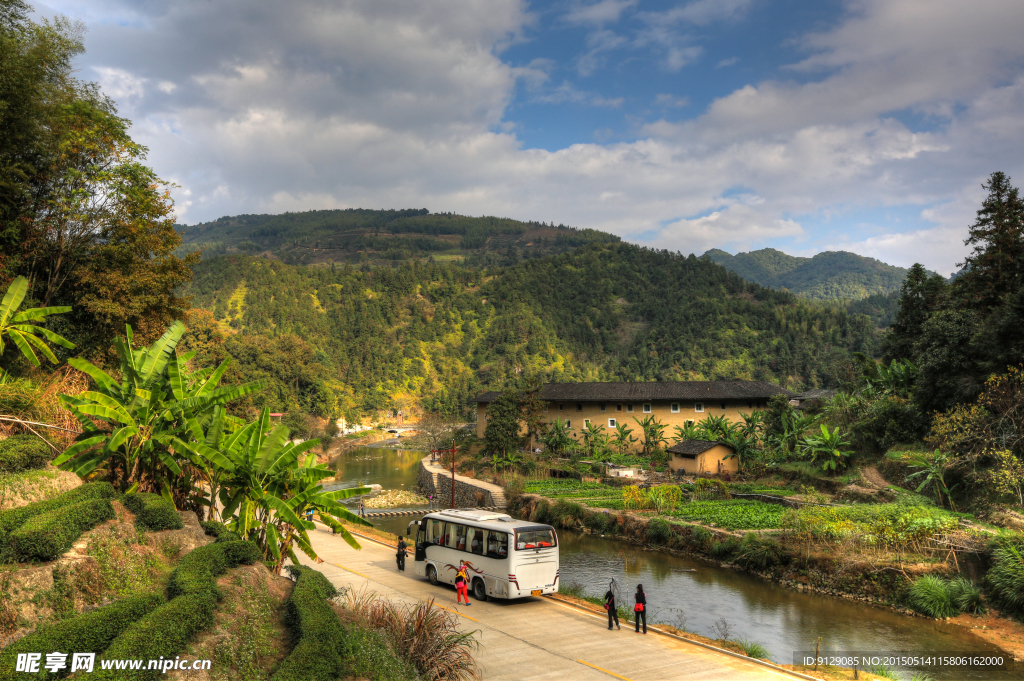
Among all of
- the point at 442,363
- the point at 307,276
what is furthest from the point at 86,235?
the point at 307,276

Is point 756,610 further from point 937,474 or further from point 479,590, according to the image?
point 937,474

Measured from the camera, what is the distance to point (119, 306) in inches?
797

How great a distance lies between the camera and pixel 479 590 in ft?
57.9

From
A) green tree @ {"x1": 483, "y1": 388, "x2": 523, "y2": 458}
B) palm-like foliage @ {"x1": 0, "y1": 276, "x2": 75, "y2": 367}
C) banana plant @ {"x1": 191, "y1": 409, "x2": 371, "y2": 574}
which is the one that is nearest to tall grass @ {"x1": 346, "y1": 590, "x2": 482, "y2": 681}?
banana plant @ {"x1": 191, "y1": 409, "x2": 371, "y2": 574}

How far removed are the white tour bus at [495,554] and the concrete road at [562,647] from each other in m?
0.54

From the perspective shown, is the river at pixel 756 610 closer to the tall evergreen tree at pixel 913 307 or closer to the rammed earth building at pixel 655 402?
the rammed earth building at pixel 655 402

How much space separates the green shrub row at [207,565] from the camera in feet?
28.3

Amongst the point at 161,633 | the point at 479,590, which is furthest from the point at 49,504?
the point at 479,590

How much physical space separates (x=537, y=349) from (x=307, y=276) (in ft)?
231

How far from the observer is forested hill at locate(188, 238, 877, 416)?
10875cm

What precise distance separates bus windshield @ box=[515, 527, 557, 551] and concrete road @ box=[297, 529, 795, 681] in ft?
5.53

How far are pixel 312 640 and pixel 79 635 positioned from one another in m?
2.68

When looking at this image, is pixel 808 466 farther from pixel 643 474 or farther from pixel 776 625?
pixel 776 625

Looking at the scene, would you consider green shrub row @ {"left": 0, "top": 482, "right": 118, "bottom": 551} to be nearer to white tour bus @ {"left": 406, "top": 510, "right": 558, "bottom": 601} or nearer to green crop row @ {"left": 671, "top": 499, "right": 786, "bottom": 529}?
white tour bus @ {"left": 406, "top": 510, "right": 558, "bottom": 601}
